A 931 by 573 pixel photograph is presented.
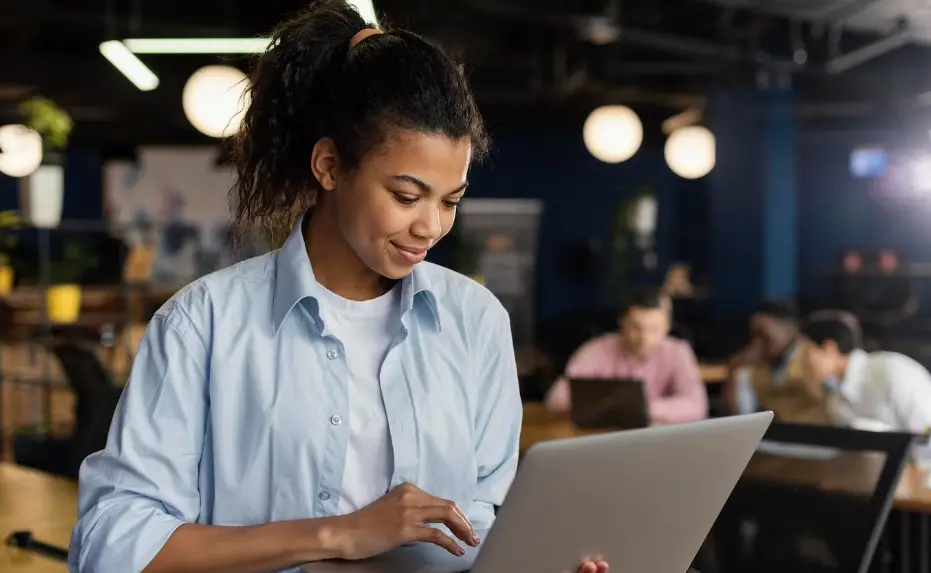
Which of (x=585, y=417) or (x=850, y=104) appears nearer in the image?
(x=585, y=417)

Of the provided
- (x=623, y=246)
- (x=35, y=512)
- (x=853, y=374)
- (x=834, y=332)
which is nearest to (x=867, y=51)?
(x=834, y=332)

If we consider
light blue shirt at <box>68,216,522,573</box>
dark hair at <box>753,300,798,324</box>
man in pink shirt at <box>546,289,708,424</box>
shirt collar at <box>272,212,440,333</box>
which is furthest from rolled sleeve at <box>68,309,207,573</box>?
dark hair at <box>753,300,798,324</box>

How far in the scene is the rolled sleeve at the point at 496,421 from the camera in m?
1.59

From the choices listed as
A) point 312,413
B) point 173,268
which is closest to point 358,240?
point 312,413

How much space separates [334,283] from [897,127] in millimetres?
13612

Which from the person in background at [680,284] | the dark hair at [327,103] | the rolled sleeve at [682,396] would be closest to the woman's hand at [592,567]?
the dark hair at [327,103]

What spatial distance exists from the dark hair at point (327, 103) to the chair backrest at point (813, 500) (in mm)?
1183

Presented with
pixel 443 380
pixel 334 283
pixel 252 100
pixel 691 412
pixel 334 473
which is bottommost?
pixel 691 412

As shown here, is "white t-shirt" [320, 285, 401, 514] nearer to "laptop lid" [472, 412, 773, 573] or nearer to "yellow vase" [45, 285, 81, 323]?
"laptop lid" [472, 412, 773, 573]

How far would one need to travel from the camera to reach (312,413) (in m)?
1.45

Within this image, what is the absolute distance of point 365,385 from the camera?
59.7 inches

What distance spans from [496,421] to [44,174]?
447cm

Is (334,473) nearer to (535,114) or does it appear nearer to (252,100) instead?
(252,100)

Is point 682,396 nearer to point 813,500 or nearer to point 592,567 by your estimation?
point 813,500
